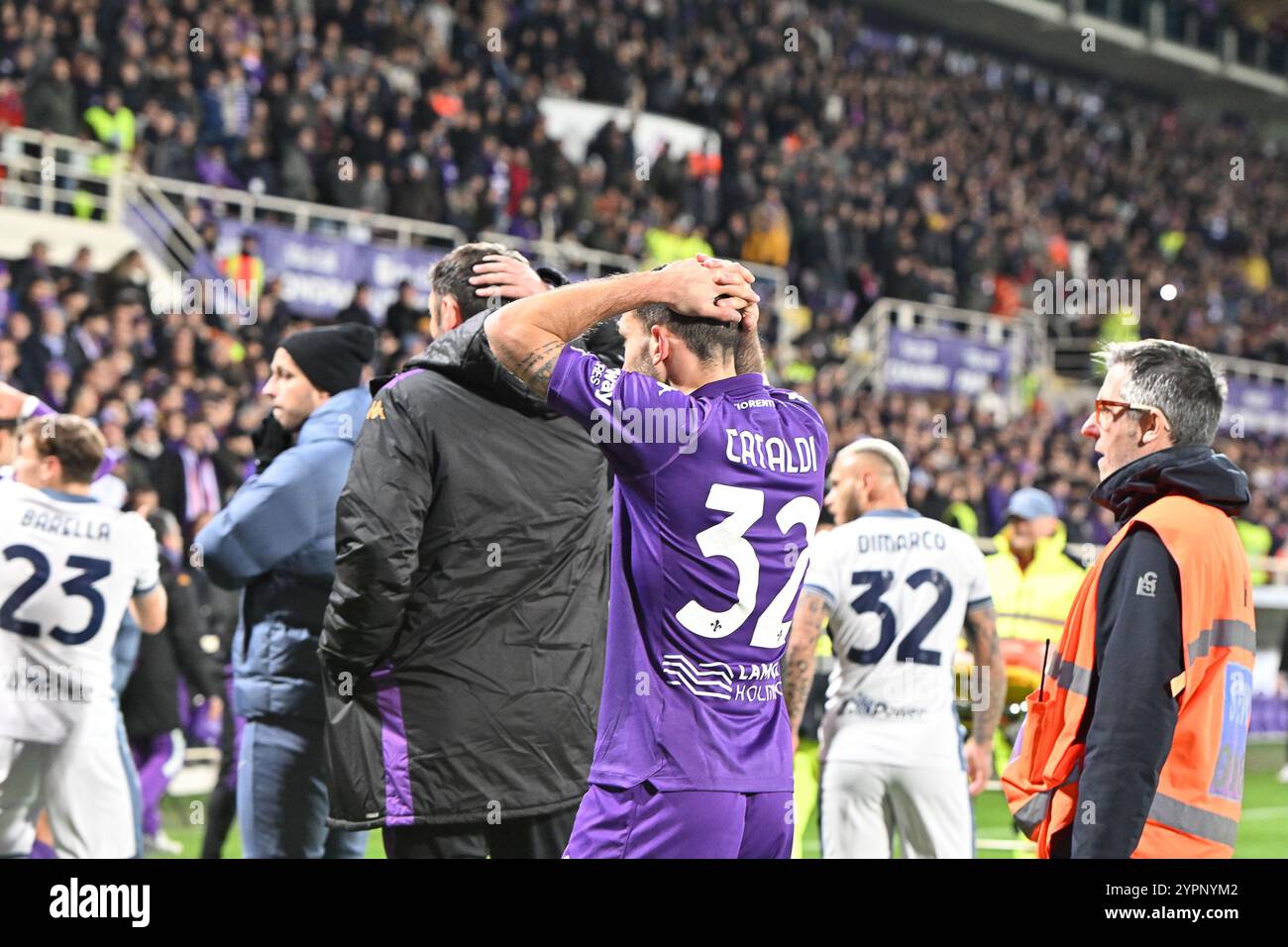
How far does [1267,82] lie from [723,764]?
1548 inches

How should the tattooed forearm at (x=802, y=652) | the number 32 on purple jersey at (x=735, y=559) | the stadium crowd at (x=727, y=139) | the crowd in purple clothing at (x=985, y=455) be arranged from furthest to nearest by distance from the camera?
the crowd in purple clothing at (x=985, y=455), the stadium crowd at (x=727, y=139), the tattooed forearm at (x=802, y=652), the number 32 on purple jersey at (x=735, y=559)

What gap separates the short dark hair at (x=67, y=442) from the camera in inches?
207

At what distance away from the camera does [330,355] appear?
16.6 feet

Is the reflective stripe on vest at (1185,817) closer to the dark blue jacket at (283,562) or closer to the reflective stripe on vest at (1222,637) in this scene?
the reflective stripe on vest at (1222,637)

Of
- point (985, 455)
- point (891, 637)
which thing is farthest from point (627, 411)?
point (985, 455)

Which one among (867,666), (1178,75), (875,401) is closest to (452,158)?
(875,401)

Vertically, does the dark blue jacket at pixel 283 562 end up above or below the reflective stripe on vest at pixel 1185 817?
above

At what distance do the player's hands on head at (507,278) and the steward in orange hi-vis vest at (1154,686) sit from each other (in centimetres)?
141

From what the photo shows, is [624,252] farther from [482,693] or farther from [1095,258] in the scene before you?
[482,693]

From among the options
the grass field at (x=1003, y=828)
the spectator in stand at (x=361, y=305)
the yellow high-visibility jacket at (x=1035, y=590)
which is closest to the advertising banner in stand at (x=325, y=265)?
the spectator in stand at (x=361, y=305)

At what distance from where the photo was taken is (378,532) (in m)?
3.85

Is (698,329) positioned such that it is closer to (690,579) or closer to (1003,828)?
Answer: (690,579)

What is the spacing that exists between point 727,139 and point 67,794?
66.5 feet

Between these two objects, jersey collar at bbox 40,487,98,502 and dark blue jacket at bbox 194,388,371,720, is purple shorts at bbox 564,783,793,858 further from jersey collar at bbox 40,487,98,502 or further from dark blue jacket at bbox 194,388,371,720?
jersey collar at bbox 40,487,98,502
